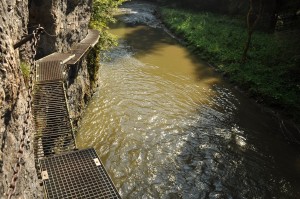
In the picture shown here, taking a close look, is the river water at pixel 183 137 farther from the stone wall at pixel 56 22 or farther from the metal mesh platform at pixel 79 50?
the stone wall at pixel 56 22

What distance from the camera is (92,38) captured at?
570 inches

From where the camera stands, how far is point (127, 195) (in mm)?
10414

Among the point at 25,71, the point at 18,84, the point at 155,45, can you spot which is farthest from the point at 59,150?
the point at 155,45

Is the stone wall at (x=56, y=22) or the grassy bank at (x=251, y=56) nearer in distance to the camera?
the stone wall at (x=56, y=22)

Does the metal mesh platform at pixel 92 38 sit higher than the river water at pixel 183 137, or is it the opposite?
the metal mesh platform at pixel 92 38

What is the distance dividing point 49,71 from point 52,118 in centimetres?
153

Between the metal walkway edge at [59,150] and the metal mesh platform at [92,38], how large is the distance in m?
1.93

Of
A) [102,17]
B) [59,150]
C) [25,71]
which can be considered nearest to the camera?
[25,71]

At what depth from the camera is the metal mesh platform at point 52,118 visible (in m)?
9.03

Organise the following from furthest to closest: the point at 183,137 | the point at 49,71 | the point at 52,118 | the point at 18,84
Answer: the point at 183,137 < the point at 49,71 < the point at 52,118 < the point at 18,84

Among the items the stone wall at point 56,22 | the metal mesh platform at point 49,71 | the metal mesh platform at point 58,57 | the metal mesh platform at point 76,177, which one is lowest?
the metal mesh platform at point 76,177

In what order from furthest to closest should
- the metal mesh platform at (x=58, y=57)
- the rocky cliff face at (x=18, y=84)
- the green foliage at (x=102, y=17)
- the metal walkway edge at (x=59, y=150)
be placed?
the green foliage at (x=102, y=17) → the metal mesh platform at (x=58, y=57) → the metal walkway edge at (x=59, y=150) → the rocky cliff face at (x=18, y=84)

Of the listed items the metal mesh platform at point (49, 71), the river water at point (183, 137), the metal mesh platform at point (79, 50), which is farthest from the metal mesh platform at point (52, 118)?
the river water at point (183, 137)

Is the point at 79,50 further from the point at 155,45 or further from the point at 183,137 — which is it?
the point at 155,45
